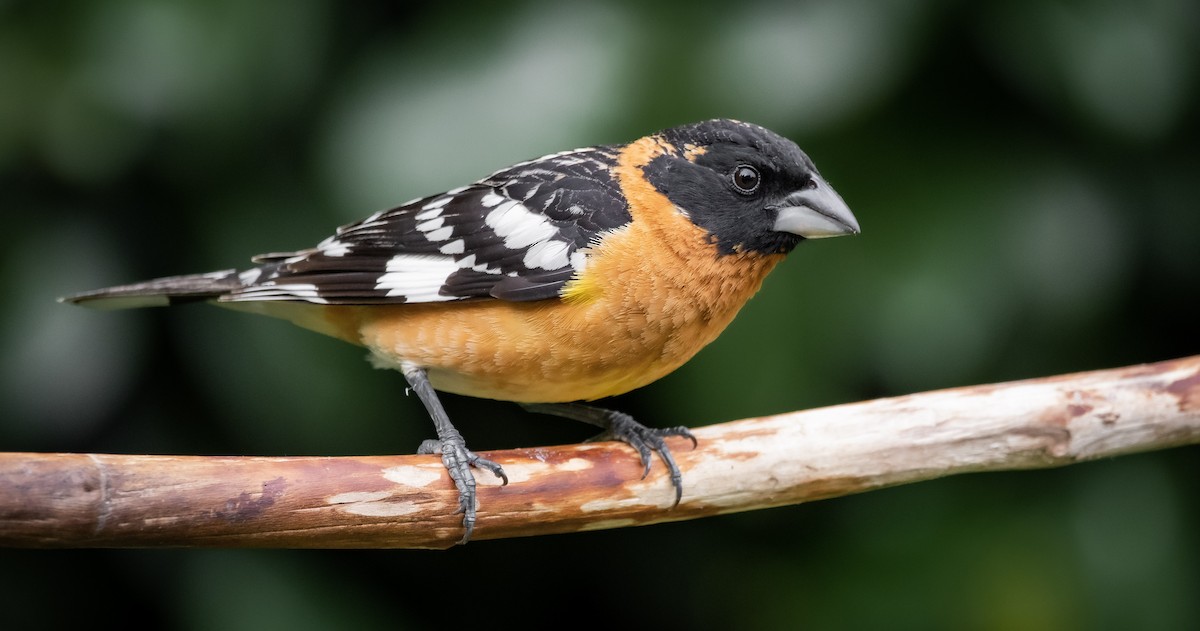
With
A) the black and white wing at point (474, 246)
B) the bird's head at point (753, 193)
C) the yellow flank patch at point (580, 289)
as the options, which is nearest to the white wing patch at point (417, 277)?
the black and white wing at point (474, 246)

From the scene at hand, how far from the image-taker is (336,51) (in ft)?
10.5

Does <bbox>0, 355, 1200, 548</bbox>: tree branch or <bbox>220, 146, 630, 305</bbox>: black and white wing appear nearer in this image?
<bbox>0, 355, 1200, 548</bbox>: tree branch

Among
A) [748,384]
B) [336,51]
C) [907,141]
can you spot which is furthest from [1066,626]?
[336,51]

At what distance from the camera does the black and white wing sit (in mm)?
2508

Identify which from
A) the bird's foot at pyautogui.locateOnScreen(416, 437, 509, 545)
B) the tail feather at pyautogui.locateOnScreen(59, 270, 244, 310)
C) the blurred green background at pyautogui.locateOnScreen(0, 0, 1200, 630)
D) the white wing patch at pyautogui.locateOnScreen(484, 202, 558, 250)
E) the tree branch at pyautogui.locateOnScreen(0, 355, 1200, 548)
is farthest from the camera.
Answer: the blurred green background at pyautogui.locateOnScreen(0, 0, 1200, 630)

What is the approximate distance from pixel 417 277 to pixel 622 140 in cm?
77

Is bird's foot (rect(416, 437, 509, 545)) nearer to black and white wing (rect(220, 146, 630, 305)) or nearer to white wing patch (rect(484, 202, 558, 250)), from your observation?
black and white wing (rect(220, 146, 630, 305))

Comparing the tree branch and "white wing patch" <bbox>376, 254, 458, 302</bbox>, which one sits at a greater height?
"white wing patch" <bbox>376, 254, 458, 302</bbox>

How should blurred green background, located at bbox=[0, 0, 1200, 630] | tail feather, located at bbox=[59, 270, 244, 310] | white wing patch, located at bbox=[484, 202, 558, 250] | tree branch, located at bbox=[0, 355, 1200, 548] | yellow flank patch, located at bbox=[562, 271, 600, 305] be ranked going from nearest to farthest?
1. tree branch, located at bbox=[0, 355, 1200, 548]
2. yellow flank patch, located at bbox=[562, 271, 600, 305]
3. white wing patch, located at bbox=[484, 202, 558, 250]
4. tail feather, located at bbox=[59, 270, 244, 310]
5. blurred green background, located at bbox=[0, 0, 1200, 630]

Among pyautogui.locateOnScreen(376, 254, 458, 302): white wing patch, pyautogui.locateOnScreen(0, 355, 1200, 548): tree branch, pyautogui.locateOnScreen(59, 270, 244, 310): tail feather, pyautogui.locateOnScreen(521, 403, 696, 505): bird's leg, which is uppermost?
pyautogui.locateOnScreen(59, 270, 244, 310): tail feather

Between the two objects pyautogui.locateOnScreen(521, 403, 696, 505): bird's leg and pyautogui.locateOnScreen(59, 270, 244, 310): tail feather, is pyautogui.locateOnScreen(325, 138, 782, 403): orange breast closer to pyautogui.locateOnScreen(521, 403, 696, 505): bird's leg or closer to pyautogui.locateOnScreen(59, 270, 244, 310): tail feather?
pyautogui.locateOnScreen(521, 403, 696, 505): bird's leg

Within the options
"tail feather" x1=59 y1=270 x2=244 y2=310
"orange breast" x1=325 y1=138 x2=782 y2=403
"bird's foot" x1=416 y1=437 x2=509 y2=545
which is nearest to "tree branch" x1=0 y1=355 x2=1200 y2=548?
"bird's foot" x1=416 y1=437 x2=509 y2=545

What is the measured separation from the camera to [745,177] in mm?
2564

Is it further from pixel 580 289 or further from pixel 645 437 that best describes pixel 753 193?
pixel 645 437
